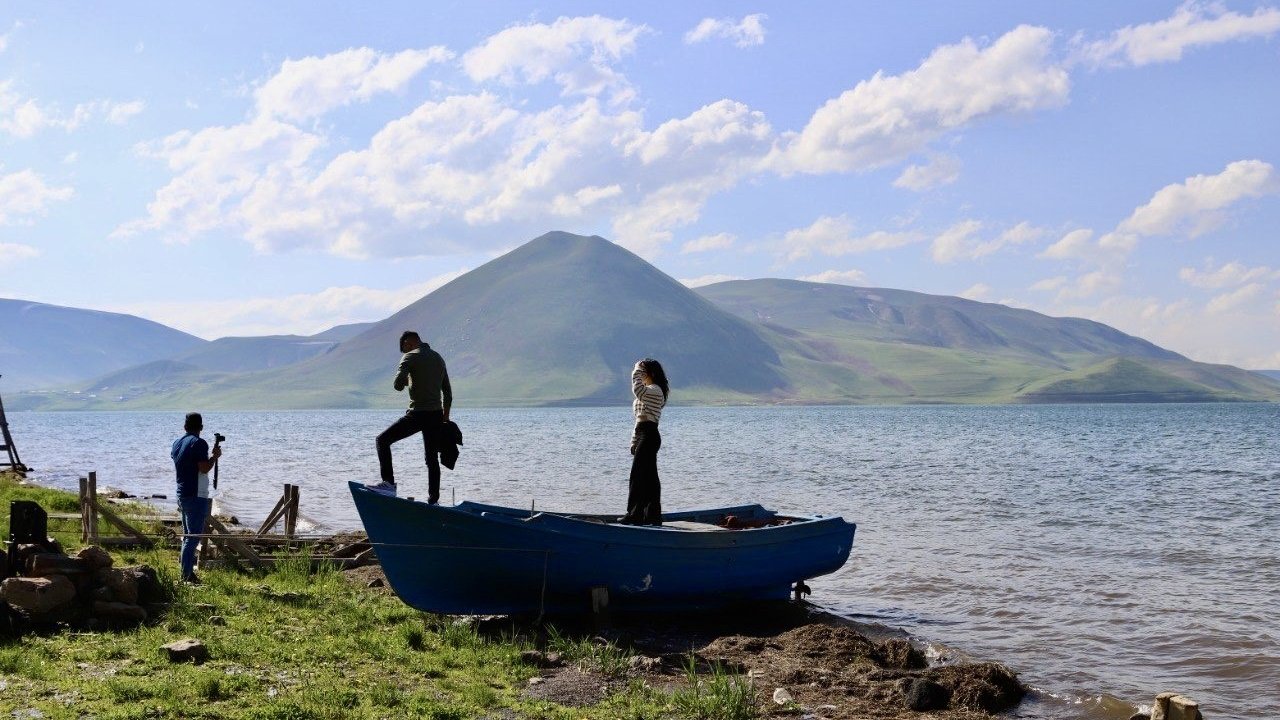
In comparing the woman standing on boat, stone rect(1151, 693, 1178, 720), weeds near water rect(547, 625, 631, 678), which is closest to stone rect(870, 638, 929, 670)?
weeds near water rect(547, 625, 631, 678)

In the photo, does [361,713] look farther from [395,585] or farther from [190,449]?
[190,449]

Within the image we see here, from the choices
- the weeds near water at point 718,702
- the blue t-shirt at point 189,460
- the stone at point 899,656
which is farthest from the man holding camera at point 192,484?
the stone at point 899,656

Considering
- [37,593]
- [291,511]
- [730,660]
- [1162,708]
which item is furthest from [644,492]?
[1162,708]

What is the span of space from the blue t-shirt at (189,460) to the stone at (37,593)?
338cm

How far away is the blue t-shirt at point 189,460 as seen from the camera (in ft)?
49.7

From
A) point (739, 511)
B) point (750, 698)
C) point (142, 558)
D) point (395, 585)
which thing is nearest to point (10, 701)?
point (395, 585)

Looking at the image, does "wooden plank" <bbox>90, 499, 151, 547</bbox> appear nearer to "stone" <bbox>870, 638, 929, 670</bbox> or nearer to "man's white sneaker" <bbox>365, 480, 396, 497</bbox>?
"man's white sneaker" <bbox>365, 480, 396, 497</bbox>

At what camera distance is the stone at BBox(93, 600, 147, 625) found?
1195cm

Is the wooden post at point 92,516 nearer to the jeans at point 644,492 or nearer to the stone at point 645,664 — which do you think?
the jeans at point 644,492

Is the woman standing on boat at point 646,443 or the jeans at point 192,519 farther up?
the woman standing on boat at point 646,443

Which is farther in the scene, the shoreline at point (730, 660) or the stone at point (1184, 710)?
the shoreline at point (730, 660)

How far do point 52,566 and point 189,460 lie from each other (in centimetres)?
332

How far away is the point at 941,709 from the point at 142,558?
40.7ft

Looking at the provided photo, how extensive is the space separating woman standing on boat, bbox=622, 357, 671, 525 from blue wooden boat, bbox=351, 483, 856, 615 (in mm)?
509
